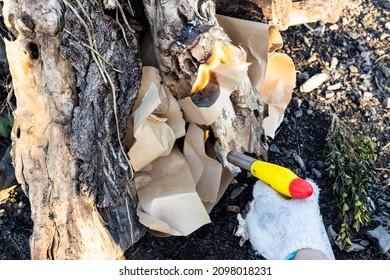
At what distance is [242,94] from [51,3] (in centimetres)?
66

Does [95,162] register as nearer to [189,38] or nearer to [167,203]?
[167,203]

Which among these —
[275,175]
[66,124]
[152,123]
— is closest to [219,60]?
[152,123]

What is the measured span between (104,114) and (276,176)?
21.4 inches

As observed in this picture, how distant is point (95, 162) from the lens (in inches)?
67.3

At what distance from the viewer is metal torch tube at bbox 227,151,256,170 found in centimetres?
188

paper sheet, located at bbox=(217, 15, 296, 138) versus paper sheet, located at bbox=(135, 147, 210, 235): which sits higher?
paper sheet, located at bbox=(217, 15, 296, 138)

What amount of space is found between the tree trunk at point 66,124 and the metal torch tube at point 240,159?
38 cm

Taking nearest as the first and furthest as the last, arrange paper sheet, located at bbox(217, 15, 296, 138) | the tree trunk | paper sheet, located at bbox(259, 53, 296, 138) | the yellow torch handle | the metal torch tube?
1. the tree trunk
2. the yellow torch handle
3. the metal torch tube
4. paper sheet, located at bbox(217, 15, 296, 138)
5. paper sheet, located at bbox(259, 53, 296, 138)

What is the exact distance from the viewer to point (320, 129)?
2.25 metres

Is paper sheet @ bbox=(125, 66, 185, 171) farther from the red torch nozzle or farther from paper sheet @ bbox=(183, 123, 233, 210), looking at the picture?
the red torch nozzle

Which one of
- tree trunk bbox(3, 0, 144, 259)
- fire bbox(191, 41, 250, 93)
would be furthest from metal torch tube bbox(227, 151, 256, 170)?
tree trunk bbox(3, 0, 144, 259)

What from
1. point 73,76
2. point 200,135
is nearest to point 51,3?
point 73,76

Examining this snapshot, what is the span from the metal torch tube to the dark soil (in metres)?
0.13
